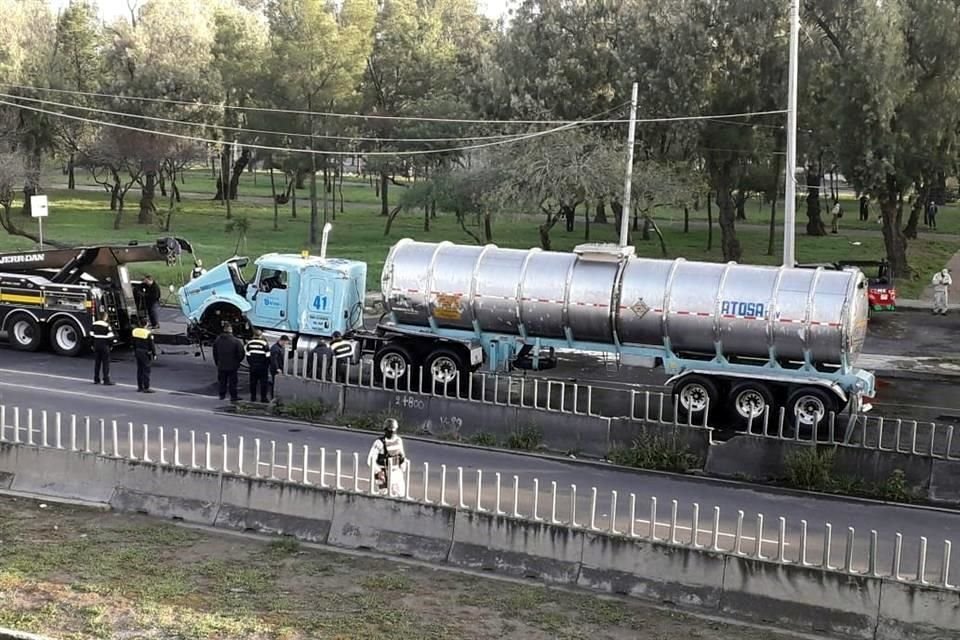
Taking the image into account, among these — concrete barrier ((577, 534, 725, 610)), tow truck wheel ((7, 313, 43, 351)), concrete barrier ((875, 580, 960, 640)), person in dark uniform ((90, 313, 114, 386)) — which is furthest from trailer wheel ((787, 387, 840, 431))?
tow truck wheel ((7, 313, 43, 351))

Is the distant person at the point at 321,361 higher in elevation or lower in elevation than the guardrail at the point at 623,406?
higher

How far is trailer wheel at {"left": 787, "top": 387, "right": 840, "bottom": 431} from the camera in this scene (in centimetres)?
2070

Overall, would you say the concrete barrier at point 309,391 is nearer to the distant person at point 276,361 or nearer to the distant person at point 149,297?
the distant person at point 276,361

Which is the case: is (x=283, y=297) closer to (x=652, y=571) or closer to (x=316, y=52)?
(x=652, y=571)

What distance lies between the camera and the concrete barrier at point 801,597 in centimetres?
1236

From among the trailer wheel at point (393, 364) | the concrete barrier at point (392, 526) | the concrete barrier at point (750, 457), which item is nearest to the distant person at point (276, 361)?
the trailer wheel at point (393, 364)

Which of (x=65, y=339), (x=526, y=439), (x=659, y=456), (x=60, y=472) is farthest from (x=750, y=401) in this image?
(x=65, y=339)

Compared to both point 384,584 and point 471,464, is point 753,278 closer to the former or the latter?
point 471,464

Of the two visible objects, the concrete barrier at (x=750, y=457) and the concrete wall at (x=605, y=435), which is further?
the concrete barrier at (x=750, y=457)

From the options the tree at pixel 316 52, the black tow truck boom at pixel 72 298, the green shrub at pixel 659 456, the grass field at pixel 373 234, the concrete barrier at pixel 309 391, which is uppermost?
the tree at pixel 316 52

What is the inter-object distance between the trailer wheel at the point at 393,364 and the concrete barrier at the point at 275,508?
7952 millimetres

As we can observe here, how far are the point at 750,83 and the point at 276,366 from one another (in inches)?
1022

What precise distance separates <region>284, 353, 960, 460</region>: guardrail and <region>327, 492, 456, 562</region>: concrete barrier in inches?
232

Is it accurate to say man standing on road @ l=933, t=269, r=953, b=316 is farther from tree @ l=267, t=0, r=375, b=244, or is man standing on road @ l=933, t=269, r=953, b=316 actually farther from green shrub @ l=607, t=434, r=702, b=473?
tree @ l=267, t=0, r=375, b=244
